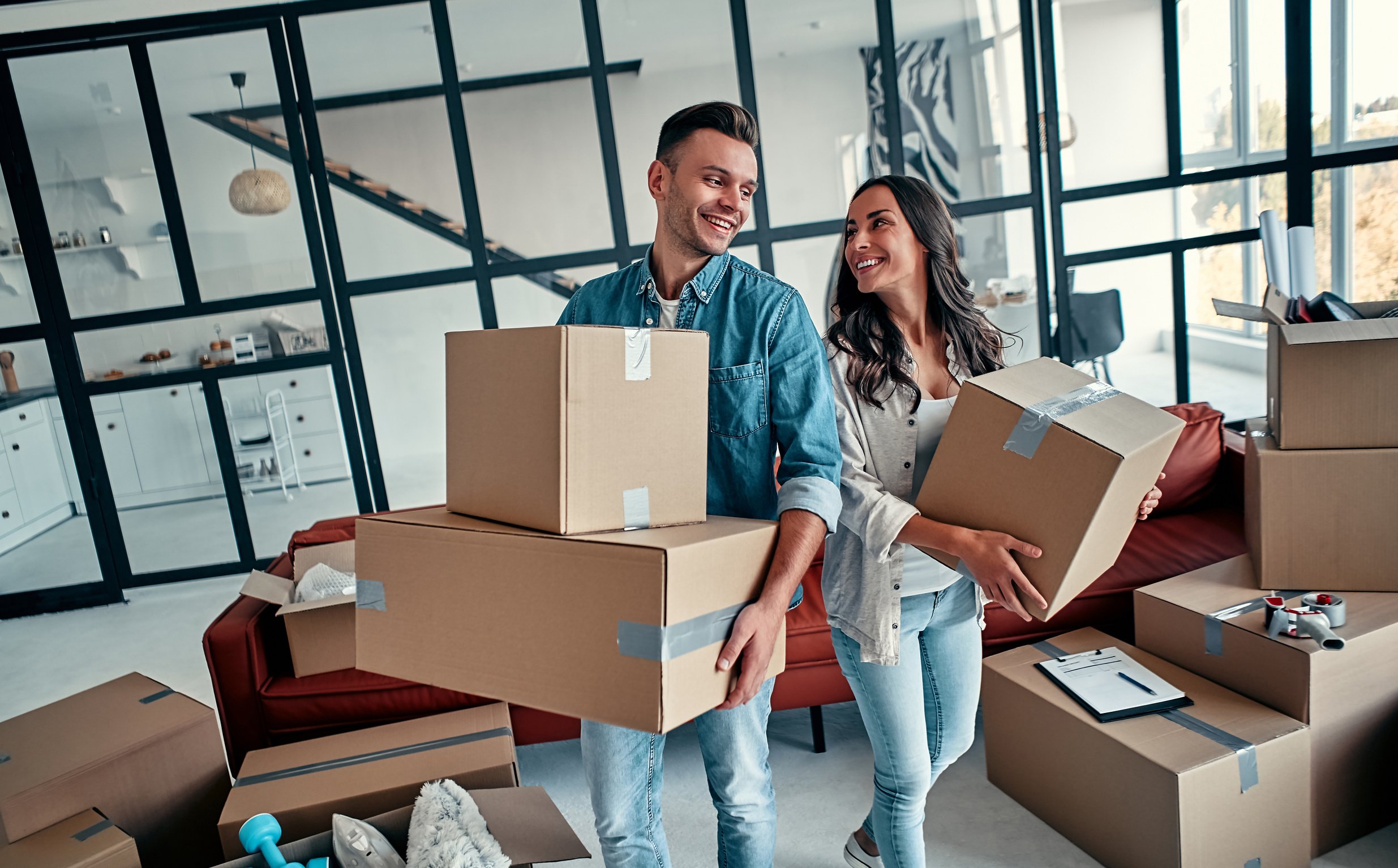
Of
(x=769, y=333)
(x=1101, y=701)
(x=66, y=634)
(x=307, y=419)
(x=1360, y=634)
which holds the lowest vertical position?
(x=66, y=634)

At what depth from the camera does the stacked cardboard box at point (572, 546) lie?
85 cm

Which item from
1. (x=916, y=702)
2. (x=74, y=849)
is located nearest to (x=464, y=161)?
(x=74, y=849)

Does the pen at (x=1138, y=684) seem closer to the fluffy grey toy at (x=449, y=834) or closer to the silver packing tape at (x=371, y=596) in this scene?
the fluffy grey toy at (x=449, y=834)

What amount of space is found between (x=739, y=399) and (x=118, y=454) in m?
3.92

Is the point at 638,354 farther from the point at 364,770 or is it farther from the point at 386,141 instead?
the point at 386,141

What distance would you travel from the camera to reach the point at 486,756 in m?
1.58

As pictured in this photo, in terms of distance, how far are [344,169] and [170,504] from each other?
1.81m

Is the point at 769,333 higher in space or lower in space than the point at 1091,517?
higher

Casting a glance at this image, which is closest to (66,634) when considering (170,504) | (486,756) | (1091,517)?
(170,504)

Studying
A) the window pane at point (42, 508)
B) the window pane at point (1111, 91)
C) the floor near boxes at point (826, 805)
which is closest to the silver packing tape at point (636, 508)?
the floor near boxes at point (826, 805)

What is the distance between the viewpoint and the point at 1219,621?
156 centimetres

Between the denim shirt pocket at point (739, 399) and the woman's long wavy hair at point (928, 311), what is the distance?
8.3 inches

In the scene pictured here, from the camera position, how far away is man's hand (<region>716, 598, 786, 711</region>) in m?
0.93

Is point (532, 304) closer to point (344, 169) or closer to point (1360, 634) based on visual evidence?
point (344, 169)
